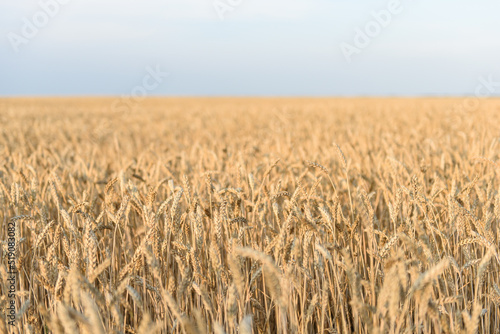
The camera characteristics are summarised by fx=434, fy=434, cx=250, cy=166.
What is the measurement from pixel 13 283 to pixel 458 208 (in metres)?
1.86

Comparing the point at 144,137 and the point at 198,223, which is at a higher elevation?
the point at 144,137

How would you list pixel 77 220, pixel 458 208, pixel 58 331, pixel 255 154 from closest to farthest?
pixel 58 331
pixel 458 208
pixel 77 220
pixel 255 154

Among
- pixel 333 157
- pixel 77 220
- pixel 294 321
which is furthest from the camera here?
pixel 333 157

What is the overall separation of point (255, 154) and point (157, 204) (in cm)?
184

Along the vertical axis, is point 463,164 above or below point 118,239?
above

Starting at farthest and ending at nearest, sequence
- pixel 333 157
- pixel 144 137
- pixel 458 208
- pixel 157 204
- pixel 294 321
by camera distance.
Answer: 1. pixel 144 137
2. pixel 333 157
3. pixel 157 204
4. pixel 458 208
5. pixel 294 321

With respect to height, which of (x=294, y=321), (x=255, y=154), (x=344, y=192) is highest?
(x=255, y=154)

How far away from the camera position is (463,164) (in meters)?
3.04

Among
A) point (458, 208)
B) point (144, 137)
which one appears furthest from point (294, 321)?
point (144, 137)

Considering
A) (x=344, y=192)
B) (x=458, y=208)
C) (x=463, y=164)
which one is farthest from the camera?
(x=463, y=164)

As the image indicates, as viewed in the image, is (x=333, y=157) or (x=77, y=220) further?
(x=333, y=157)

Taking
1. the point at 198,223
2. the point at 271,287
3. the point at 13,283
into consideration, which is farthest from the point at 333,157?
the point at 271,287

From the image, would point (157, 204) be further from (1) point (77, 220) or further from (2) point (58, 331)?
(2) point (58, 331)

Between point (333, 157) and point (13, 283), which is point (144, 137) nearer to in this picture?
point (333, 157)
